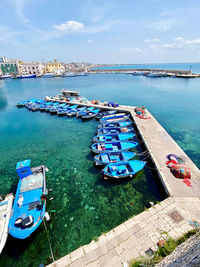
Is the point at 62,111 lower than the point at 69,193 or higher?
higher

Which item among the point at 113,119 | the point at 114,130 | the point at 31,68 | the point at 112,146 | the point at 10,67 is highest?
the point at 10,67

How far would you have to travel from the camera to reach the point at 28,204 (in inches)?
431

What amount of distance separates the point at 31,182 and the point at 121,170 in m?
9.74

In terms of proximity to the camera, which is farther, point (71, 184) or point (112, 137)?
point (112, 137)

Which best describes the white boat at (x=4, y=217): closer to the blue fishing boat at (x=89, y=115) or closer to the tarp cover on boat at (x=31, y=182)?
the tarp cover on boat at (x=31, y=182)

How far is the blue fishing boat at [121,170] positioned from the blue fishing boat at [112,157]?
33.1 inches

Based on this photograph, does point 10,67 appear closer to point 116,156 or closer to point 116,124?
point 116,124

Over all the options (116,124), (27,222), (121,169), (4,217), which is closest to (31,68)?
(116,124)

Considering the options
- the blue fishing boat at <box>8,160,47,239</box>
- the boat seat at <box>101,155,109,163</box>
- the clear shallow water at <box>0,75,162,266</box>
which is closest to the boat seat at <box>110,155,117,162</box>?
the boat seat at <box>101,155,109,163</box>

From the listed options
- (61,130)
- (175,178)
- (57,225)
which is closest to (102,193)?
(57,225)

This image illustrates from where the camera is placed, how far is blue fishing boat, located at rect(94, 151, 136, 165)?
631 inches

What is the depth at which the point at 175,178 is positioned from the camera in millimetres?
12648

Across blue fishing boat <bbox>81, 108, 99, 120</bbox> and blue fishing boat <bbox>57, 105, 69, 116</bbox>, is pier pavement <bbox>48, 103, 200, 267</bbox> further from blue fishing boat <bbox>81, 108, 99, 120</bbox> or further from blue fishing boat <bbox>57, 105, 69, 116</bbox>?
blue fishing boat <bbox>57, 105, 69, 116</bbox>

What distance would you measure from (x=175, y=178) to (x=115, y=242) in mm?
8448
